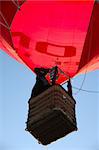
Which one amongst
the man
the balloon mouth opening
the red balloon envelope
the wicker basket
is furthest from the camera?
the balloon mouth opening

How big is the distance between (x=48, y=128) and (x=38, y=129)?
0.17m

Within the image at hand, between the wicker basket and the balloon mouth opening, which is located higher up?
the balloon mouth opening

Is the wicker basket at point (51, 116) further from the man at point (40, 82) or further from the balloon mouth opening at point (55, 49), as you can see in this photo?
the balloon mouth opening at point (55, 49)

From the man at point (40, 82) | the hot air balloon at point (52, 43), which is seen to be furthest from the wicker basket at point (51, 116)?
the man at point (40, 82)

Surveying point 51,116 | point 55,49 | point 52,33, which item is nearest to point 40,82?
point 55,49

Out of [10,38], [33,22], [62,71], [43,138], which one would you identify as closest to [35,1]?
[33,22]

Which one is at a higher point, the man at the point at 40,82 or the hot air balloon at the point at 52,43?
the hot air balloon at the point at 52,43

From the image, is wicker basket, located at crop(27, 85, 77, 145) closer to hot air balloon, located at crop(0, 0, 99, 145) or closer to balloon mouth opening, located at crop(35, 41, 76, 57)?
hot air balloon, located at crop(0, 0, 99, 145)

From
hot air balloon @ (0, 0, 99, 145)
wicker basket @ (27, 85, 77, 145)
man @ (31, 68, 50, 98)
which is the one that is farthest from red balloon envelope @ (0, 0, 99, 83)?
wicker basket @ (27, 85, 77, 145)

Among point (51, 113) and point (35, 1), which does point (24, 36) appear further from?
point (51, 113)

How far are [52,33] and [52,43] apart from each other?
11.7 inches

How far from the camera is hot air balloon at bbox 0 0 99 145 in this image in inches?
350

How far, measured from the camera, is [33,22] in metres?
9.18

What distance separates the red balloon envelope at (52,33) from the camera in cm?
902
